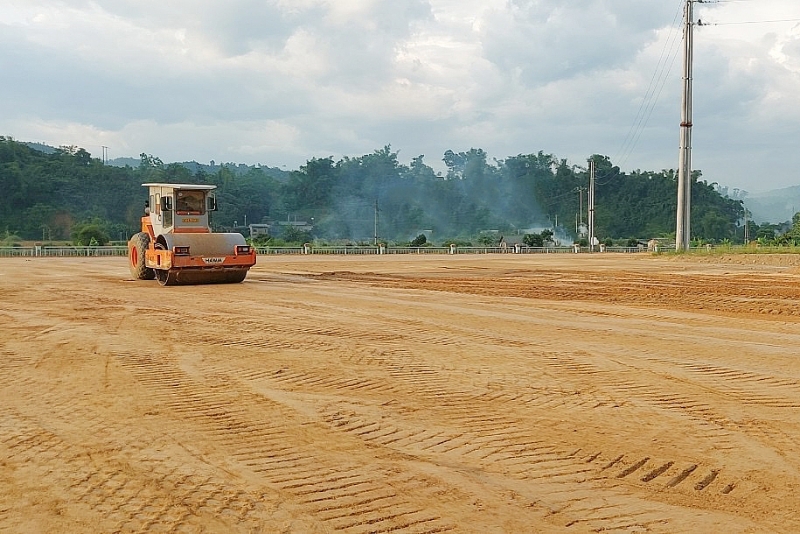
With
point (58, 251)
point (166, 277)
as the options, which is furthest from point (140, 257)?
point (58, 251)

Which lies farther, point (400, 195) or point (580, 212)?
point (400, 195)

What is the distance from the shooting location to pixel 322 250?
2461 inches

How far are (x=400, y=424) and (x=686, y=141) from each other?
3742cm

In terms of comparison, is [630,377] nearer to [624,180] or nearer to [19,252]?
[19,252]

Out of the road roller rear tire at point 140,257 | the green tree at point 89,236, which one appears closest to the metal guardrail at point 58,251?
the green tree at point 89,236

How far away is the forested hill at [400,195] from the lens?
87.7 m

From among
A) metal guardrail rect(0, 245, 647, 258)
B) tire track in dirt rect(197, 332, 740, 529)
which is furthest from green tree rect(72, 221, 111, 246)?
tire track in dirt rect(197, 332, 740, 529)

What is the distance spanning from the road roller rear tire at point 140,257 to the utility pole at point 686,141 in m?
27.7

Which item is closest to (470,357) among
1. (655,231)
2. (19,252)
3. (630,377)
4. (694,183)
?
(630,377)

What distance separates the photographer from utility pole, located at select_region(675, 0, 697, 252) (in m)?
39.1

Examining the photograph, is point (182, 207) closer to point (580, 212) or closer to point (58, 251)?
point (58, 251)

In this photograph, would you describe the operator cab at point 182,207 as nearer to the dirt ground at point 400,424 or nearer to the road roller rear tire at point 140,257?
the road roller rear tire at point 140,257

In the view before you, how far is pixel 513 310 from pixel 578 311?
1.19m

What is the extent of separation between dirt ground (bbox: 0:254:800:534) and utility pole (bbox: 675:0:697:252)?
2800 centimetres
